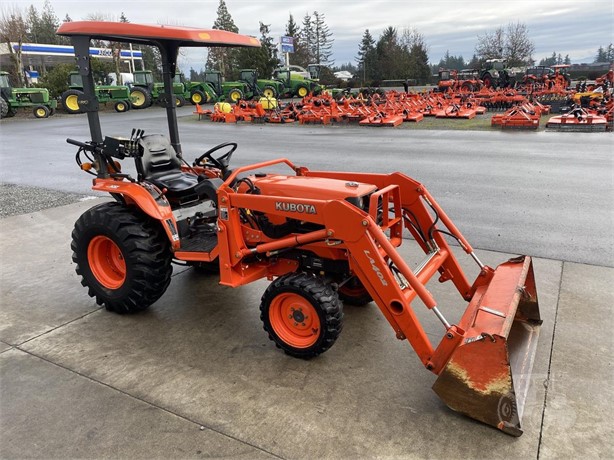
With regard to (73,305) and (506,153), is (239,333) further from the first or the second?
(506,153)

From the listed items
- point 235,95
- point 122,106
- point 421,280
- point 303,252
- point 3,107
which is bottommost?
point 421,280

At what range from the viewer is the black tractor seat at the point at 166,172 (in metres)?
4.12

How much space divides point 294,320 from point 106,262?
6.31 ft

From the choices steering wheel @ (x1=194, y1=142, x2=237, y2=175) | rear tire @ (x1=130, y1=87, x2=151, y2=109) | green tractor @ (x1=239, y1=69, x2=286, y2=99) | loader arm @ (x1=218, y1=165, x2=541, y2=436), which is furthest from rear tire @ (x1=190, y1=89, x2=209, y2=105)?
loader arm @ (x1=218, y1=165, x2=541, y2=436)

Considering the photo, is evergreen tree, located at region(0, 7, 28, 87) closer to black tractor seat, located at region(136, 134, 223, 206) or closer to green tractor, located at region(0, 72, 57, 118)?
green tractor, located at region(0, 72, 57, 118)

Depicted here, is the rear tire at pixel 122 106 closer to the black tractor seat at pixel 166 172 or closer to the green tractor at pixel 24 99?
the green tractor at pixel 24 99

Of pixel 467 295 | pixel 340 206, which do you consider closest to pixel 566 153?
pixel 467 295

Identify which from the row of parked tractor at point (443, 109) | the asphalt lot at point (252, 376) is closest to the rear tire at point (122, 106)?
the row of parked tractor at point (443, 109)

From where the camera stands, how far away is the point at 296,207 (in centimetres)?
310

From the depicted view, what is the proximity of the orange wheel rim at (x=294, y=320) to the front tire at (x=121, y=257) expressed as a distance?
1099 mm

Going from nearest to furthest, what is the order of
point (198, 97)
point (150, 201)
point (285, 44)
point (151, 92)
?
point (150, 201) → point (198, 97) → point (151, 92) → point (285, 44)

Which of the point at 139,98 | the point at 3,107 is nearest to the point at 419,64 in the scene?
the point at 139,98

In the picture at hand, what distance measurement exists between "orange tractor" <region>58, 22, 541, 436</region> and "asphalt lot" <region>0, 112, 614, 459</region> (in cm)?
17

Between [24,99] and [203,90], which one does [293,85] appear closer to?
[203,90]
